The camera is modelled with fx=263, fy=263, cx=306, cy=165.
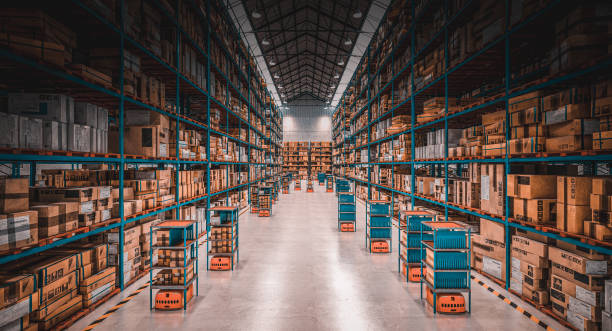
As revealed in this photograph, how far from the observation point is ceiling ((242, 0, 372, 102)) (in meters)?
16.1

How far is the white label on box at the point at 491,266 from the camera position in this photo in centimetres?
479

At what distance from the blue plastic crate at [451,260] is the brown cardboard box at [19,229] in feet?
17.3

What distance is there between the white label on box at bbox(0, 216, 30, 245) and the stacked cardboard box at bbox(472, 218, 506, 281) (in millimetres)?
6984

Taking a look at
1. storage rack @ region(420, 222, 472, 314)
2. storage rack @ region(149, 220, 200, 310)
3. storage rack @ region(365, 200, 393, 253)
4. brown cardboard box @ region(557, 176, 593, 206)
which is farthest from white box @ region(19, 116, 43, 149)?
brown cardboard box @ region(557, 176, 593, 206)

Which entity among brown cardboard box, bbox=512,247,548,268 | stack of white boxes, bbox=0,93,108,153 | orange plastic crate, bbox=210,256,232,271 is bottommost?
orange plastic crate, bbox=210,256,232,271

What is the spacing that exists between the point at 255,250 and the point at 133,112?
13.8 feet

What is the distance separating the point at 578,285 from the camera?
3.39 m

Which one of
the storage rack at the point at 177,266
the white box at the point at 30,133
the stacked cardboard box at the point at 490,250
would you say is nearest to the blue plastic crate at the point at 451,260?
the stacked cardboard box at the point at 490,250

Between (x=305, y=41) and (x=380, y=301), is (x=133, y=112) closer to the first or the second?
(x=380, y=301)

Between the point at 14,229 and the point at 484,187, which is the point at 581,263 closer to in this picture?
the point at 484,187

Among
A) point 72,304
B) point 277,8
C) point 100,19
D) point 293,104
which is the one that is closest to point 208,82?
point 100,19

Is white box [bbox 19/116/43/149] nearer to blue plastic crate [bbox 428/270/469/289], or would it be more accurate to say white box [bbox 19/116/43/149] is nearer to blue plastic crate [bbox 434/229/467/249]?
blue plastic crate [bbox 434/229/467/249]

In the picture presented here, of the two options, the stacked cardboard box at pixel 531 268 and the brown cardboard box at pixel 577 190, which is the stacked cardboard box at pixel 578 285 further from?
the brown cardboard box at pixel 577 190

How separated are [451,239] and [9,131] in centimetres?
589
